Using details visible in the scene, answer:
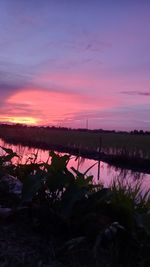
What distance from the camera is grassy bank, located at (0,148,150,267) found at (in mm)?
3887

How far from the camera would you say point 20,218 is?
4.71m

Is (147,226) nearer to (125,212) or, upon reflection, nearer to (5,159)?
(125,212)

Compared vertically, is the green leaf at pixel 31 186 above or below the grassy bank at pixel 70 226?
above

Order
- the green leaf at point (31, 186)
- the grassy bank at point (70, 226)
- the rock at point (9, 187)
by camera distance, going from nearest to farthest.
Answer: the grassy bank at point (70, 226), the green leaf at point (31, 186), the rock at point (9, 187)

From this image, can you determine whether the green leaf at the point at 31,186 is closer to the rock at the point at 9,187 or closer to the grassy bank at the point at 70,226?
the grassy bank at the point at 70,226

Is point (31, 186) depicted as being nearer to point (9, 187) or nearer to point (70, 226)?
point (70, 226)

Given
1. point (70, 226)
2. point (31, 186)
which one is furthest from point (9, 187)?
point (70, 226)

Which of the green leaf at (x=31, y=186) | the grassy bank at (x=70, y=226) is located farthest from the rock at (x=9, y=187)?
the green leaf at (x=31, y=186)

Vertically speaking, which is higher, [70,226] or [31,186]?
[31,186]

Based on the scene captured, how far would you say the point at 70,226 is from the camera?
4.39 m

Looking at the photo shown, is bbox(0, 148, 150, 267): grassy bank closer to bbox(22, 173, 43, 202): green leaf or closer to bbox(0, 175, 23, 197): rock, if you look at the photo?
bbox(22, 173, 43, 202): green leaf

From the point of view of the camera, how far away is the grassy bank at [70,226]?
3887mm

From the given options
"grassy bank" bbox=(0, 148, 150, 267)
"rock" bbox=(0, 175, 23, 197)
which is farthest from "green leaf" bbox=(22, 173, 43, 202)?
"rock" bbox=(0, 175, 23, 197)

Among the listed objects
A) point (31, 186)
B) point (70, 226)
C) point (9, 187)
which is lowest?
point (70, 226)
